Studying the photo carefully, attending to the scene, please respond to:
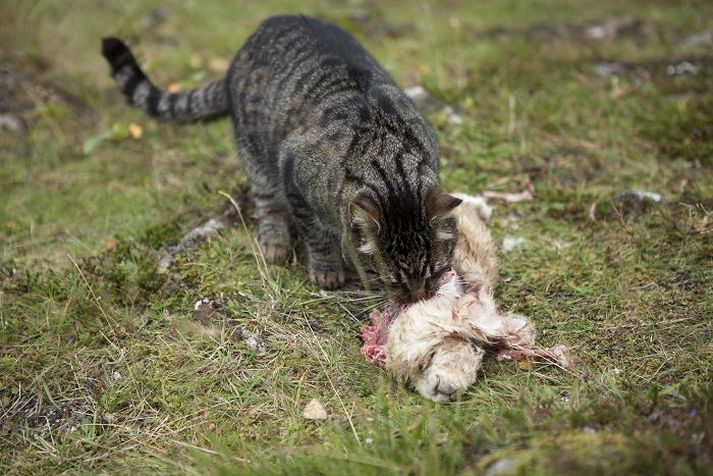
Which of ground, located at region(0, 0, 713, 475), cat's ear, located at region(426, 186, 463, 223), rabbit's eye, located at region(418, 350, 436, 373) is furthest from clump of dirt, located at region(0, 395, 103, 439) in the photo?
cat's ear, located at region(426, 186, 463, 223)

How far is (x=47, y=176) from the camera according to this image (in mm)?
4160

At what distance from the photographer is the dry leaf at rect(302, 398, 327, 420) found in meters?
2.28

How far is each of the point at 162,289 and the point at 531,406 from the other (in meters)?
1.76

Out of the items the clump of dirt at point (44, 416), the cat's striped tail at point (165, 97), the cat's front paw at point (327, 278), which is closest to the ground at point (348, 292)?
the clump of dirt at point (44, 416)

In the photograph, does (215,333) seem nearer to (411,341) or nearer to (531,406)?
(411,341)

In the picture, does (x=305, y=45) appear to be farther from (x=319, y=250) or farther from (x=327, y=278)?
(x=327, y=278)

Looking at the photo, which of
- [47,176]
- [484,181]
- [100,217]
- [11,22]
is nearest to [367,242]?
[484,181]

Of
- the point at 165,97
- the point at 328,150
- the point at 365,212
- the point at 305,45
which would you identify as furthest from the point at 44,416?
the point at 305,45

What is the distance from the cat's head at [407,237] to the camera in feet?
7.96

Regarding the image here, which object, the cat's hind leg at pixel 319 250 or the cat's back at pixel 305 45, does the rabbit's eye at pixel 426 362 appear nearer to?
the cat's hind leg at pixel 319 250

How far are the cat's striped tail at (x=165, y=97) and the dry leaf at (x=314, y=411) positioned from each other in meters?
2.12

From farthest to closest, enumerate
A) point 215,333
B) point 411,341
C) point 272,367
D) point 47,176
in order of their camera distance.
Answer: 1. point 47,176
2. point 215,333
3. point 272,367
4. point 411,341

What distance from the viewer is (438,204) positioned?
2424mm

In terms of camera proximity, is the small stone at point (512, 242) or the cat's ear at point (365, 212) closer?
the cat's ear at point (365, 212)
